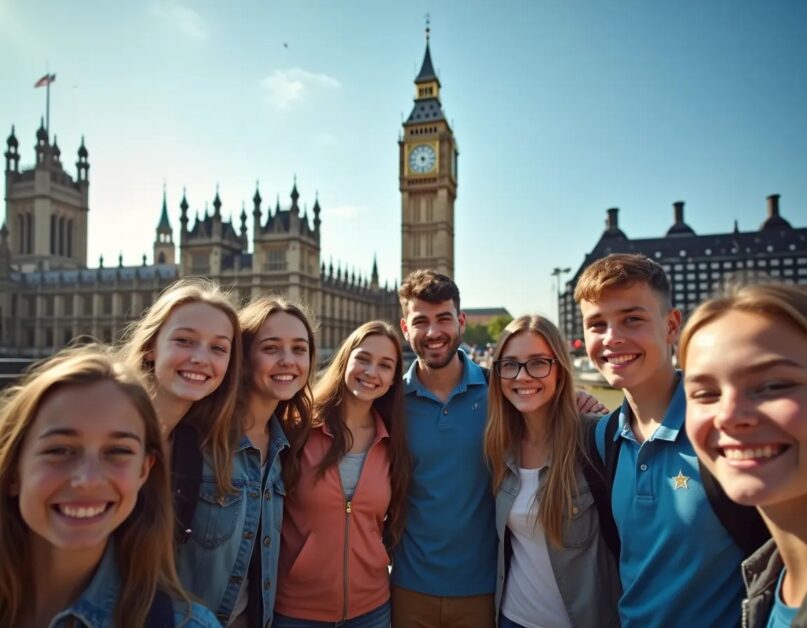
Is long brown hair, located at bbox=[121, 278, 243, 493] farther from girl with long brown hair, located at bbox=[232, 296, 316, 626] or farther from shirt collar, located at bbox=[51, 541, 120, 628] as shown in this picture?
shirt collar, located at bbox=[51, 541, 120, 628]

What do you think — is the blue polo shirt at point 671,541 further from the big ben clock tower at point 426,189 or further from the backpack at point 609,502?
the big ben clock tower at point 426,189

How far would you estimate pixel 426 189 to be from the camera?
196 feet

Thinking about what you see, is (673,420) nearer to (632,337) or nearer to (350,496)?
(632,337)

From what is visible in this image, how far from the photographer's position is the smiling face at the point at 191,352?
8.30 feet

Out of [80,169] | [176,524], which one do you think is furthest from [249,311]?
[80,169]

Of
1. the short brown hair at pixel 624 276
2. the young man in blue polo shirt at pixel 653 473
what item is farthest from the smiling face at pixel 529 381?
the short brown hair at pixel 624 276

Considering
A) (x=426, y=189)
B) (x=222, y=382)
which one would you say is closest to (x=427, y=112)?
(x=426, y=189)

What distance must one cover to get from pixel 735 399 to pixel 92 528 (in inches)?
72.0

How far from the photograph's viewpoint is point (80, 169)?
213 feet

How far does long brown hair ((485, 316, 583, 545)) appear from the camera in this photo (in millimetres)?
2564

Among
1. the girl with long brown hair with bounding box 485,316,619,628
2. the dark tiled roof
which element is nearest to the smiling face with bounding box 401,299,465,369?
the girl with long brown hair with bounding box 485,316,619,628

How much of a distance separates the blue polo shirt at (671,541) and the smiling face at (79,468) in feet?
6.81

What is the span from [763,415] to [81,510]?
1887mm

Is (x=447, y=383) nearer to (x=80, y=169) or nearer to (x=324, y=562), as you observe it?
(x=324, y=562)
